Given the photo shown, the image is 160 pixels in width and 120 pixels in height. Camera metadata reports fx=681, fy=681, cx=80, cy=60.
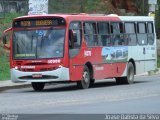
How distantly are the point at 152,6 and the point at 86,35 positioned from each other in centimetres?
1459

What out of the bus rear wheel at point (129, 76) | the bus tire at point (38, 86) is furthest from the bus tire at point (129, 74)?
the bus tire at point (38, 86)

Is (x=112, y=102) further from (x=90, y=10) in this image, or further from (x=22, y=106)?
(x=90, y=10)

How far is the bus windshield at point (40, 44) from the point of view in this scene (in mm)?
25531

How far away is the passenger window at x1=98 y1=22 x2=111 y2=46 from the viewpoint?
28125mm

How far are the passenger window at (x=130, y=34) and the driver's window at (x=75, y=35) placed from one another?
4.22 meters

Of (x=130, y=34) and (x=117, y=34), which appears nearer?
(x=117, y=34)

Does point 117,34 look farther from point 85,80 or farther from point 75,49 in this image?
point 75,49

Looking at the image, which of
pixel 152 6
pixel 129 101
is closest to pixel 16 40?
pixel 129 101

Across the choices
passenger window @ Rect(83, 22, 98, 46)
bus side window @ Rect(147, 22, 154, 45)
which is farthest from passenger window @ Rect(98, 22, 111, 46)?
bus side window @ Rect(147, 22, 154, 45)

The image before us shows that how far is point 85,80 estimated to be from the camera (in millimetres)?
26656

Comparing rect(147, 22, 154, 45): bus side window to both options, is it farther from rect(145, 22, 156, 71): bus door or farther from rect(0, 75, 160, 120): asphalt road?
rect(0, 75, 160, 120): asphalt road

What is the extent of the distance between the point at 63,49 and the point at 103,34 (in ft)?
11.2

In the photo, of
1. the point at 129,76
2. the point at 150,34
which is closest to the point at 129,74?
the point at 129,76

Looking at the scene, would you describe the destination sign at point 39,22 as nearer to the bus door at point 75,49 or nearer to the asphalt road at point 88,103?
the bus door at point 75,49
